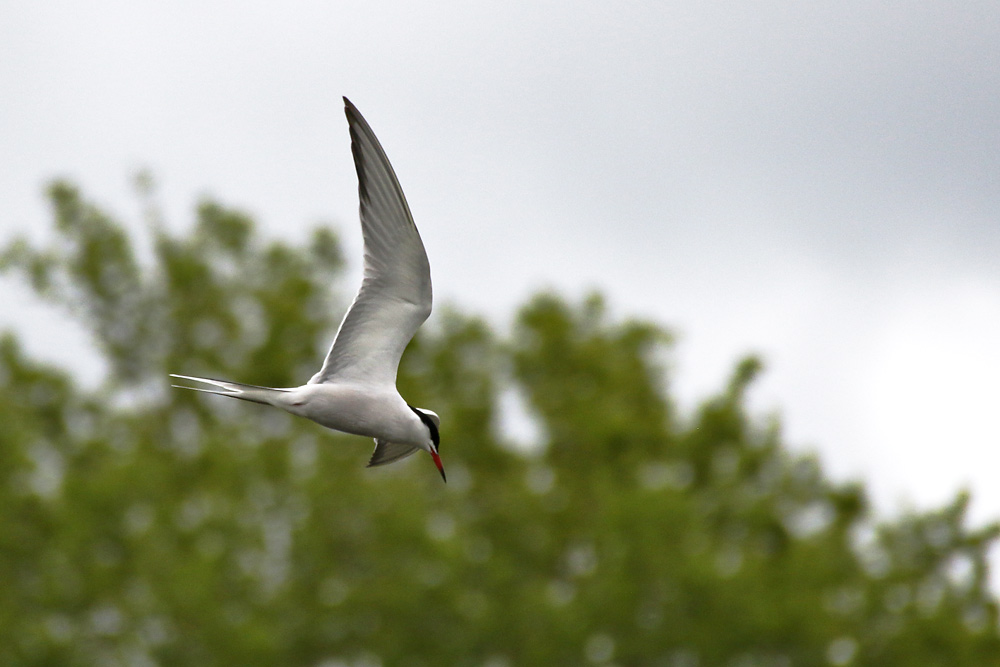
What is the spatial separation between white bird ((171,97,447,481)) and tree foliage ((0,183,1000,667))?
618 cm

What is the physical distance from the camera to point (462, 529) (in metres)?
14.1

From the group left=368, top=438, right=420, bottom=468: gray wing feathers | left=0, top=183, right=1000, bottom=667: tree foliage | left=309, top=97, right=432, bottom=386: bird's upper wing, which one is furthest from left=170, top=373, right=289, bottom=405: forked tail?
left=0, top=183, right=1000, bottom=667: tree foliage

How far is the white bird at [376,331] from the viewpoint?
6.39 metres

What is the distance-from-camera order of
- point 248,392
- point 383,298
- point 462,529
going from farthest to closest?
point 462,529 → point 383,298 → point 248,392

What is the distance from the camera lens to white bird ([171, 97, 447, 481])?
21.0ft

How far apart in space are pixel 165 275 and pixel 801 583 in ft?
33.9

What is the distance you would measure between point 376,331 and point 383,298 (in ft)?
A: 0.60

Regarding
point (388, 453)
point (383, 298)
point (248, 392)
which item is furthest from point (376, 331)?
point (388, 453)

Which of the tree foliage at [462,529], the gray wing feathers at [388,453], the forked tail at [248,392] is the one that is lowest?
the forked tail at [248,392]

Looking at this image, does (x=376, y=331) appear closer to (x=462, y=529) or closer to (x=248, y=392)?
(x=248, y=392)

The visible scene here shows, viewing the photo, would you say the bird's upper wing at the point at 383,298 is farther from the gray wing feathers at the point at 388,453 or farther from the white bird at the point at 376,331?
the gray wing feathers at the point at 388,453

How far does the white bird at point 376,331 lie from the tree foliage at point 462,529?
243 inches

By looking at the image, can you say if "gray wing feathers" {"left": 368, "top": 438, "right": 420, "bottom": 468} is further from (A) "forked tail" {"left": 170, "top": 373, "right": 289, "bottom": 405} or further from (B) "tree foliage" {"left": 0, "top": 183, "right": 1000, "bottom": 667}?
(B) "tree foliage" {"left": 0, "top": 183, "right": 1000, "bottom": 667}

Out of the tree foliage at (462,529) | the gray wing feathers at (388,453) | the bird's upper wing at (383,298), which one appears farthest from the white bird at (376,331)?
the tree foliage at (462,529)
